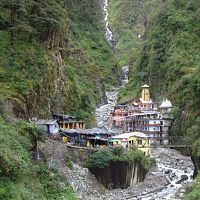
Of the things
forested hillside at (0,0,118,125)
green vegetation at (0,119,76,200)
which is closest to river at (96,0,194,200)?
green vegetation at (0,119,76,200)

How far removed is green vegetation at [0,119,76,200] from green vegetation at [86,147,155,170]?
216 inches

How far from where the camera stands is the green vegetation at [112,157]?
4441cm

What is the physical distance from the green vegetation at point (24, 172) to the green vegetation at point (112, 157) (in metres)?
5.49

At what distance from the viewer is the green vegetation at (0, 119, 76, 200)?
100 ft

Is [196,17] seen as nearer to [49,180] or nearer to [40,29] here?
[40,29]

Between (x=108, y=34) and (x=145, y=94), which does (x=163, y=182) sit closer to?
(x=145, y=94)

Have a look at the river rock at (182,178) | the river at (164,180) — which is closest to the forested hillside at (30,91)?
the river at (164,180)

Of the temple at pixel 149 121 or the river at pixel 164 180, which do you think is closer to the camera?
the river at pixel 164 180

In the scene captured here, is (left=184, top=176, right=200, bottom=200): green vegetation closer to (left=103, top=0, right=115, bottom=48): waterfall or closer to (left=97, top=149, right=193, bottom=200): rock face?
(left=97, top=149, right=193, bottom=200): rock face

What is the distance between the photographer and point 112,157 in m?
44.8

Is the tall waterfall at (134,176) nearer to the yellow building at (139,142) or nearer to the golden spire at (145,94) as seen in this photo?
the yellow building at (139,142)

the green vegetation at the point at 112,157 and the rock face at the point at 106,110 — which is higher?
the rock face at the point at 106,110

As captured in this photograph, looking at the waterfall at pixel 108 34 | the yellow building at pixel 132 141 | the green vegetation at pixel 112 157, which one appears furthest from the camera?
the waterfall at pixel 108 34

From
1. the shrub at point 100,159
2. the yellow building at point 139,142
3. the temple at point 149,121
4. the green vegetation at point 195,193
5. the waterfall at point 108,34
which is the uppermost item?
the waterfall at point 108,34
